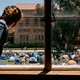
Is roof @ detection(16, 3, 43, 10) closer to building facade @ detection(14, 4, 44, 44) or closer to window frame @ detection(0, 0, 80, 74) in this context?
building facade @ detection(14, 4, 44, 44)

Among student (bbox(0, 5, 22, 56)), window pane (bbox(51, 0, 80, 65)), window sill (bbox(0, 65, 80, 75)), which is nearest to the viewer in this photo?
student (bbox(0, 5, 22, 56))

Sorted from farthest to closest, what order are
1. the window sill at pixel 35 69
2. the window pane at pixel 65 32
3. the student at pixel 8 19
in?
1. the window pane at pixel 65 32
2. the window sill at pixel 35 69
3. the student at pixel 8 19

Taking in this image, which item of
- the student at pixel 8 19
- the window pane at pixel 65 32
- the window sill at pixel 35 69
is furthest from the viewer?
the window pane at pixel 65 32

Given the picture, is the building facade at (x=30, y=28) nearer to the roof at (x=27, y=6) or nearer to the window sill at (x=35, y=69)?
the roof at (x=27, y=6)

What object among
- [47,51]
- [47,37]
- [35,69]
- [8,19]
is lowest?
[35,69]

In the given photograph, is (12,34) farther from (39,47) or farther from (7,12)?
(7,12)

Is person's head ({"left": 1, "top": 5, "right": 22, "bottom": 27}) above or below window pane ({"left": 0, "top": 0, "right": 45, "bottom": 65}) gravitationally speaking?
above

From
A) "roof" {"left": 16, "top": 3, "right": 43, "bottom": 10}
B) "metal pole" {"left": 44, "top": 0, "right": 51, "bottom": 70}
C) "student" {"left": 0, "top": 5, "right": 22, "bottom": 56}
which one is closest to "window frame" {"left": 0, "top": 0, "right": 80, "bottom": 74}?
"metal pole" {"left": 44, "top": 0, "right": 51, "bottom": 70}

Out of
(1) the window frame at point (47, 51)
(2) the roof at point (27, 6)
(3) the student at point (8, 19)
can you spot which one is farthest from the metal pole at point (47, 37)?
(3) the student at point (8, 19)

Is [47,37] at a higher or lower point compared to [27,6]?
lower

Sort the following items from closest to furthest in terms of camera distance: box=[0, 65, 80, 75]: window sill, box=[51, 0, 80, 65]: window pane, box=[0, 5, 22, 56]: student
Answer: box=[0, 5, 22, 56]: student < box=[0, 65, 80, 75]: window sill < box=[51, 0, 80, 65]: window pane

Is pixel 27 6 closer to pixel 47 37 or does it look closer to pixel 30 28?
pixel 30 28

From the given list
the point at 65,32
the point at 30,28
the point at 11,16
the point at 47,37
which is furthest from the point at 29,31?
the point at 11,16

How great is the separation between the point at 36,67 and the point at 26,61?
0.36 ft
